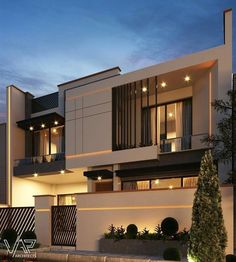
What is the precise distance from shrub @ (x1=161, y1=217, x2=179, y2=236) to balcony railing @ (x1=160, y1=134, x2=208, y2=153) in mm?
6758

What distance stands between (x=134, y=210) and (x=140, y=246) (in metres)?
1.47

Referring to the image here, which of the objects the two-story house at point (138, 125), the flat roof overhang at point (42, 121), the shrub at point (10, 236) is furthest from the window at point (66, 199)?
the shrub at point (10, 236)

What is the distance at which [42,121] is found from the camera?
88.3 ft

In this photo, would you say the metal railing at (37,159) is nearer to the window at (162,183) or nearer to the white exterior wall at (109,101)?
the white exterior wall at (109,101)

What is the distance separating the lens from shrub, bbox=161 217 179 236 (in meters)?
13.1

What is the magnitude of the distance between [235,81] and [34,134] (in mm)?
16291

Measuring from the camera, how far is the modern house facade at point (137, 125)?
61.9 ft

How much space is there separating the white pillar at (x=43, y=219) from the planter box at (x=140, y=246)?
2.83 metres

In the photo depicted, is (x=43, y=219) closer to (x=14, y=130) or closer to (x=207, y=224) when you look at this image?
(x=207, y=224)

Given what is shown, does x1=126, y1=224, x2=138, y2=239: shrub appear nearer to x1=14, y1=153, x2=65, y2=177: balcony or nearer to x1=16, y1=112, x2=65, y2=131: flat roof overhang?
x1=14, y1=153, x2=65, y2=177: balcony

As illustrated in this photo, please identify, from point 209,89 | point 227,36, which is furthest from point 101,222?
point 227,36

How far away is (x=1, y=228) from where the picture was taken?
1780 centimetres

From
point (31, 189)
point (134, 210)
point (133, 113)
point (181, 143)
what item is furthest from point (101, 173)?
point (31, 189)

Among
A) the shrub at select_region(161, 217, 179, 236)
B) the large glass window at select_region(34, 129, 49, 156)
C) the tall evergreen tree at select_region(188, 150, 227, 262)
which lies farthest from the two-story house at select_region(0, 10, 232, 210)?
the tall evergreen tree at select_region(188, 150, 227, 262)
